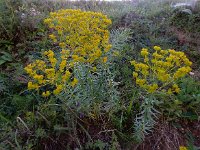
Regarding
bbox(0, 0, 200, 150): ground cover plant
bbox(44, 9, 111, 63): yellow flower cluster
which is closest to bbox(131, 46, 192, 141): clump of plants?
bbox(0, 0, 200, 150): ground cover plant

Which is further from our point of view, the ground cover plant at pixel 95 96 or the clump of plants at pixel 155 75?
the ground cover plant at pixel 95 96

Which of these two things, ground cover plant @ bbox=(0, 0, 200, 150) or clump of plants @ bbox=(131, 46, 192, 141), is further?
ground cover plant @ bbox=(0, 0, 200, 150)

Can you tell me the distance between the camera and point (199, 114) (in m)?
2.71

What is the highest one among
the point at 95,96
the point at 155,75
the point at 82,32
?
the point at 82,32

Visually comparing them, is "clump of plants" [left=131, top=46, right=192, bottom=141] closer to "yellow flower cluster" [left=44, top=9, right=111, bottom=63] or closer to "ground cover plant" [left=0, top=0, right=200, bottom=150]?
"ground cover plant" [left=0, top=0, right=200, bottom=150]

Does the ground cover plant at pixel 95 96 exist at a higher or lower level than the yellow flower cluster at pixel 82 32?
lower

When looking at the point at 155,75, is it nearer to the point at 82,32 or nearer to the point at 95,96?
the point at 95,96

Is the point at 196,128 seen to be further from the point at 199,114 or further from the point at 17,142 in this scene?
the point at 17,142

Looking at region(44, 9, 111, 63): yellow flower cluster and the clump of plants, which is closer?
the clump of plants

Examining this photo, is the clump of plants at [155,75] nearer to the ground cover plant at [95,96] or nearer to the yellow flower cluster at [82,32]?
the ground cover plant at [95,96]

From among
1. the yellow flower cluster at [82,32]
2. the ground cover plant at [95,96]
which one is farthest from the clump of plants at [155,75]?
the yellow flower cluster at [82,32]

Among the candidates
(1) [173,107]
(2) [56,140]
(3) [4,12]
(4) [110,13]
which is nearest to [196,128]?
(1) [173,107]

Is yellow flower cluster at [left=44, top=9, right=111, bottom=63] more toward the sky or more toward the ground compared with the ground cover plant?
more toward the sky

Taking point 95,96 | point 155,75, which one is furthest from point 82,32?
point 155,75
